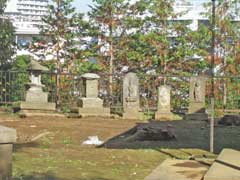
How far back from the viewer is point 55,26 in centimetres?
2536

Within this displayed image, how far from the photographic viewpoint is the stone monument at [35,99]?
16781mm

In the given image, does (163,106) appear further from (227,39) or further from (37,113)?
(227,39)

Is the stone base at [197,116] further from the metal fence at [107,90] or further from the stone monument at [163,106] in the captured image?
the metal fence at [107,90]

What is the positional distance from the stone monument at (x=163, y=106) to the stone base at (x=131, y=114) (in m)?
0.63

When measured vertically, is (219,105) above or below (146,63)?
below

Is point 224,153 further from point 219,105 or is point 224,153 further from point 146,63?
point 146,63

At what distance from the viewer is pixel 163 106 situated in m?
18.0

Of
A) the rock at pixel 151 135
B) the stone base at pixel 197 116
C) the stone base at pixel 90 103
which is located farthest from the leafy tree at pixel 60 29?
the rock at pixel 151 135

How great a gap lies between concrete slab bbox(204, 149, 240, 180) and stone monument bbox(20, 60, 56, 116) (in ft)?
32.4

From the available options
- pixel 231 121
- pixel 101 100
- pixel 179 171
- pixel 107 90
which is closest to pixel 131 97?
pixel 101 100

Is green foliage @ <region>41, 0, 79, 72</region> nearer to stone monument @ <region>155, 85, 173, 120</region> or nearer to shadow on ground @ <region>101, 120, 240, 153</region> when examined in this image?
stone monument @ <region>155, 85, 173, 120</region>

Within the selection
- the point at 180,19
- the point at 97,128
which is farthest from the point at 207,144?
the point at 180,19

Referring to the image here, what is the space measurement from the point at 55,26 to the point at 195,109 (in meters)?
9.77

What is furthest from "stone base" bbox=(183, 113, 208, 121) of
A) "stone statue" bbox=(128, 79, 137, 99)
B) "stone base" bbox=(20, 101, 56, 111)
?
"stone base" bbox=(20, 101, 56, 111)
